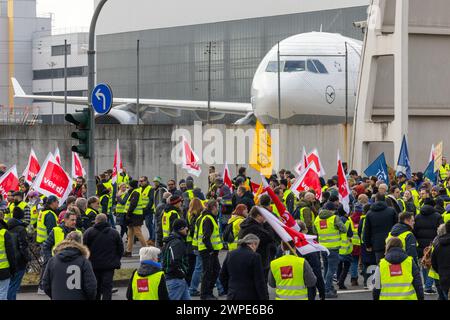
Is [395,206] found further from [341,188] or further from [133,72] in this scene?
[133,72]

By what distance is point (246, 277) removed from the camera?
12.0m

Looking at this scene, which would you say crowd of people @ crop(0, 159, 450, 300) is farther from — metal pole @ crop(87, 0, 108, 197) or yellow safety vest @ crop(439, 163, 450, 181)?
yellow safety vest @ crop(439, 163, 450, 181)

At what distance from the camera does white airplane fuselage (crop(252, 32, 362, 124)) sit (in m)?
38.5

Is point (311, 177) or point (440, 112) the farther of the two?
point (440, 112)

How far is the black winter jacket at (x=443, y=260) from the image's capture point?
13.1 metres

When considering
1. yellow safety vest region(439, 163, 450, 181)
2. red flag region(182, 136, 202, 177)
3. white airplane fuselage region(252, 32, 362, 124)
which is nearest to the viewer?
red flag region(182, 136, 202, 177)

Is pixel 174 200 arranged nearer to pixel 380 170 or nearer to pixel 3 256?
pixel 3 256

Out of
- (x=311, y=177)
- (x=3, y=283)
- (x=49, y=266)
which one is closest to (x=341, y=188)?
(x=311, y=177)

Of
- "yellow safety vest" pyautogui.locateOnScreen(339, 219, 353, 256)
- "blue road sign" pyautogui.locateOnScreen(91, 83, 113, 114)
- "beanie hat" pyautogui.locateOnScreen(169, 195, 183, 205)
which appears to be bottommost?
"yellow safety vest" pyautogui.locateOnScreen(339, 219, 353, 256)

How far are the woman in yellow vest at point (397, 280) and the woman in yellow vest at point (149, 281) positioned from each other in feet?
7.20

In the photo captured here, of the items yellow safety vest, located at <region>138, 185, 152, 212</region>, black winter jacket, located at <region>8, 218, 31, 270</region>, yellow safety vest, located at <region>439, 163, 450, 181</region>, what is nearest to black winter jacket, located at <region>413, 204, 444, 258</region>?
black winter jacket, located at <region>8, 218, 31, 270</region>

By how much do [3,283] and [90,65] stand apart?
6.50 metres

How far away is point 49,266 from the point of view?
38.7ft

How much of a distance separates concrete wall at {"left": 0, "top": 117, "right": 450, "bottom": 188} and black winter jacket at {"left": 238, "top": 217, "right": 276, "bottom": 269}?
21.5m
